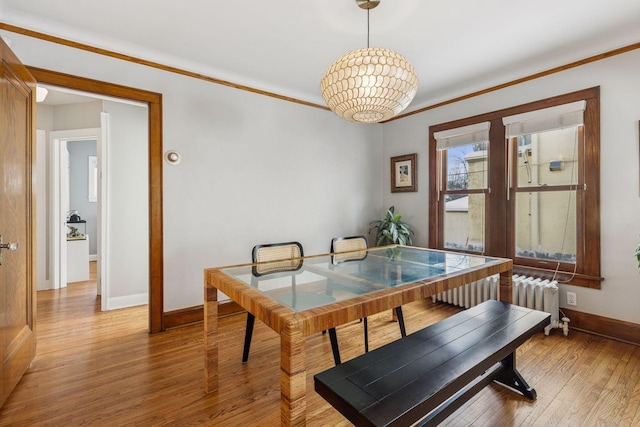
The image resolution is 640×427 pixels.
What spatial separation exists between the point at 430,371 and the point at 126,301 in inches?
139

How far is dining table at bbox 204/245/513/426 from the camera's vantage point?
1.13 metres

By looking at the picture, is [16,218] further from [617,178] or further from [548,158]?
[617,178]

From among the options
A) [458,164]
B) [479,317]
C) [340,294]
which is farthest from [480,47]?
[340,294]

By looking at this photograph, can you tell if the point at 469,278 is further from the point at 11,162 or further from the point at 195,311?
the point at 11,162

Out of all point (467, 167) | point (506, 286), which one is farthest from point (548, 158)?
point (506, 286)

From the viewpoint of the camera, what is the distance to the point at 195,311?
2.99 metres

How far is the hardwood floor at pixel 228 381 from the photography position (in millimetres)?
1648

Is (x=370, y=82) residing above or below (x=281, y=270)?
above

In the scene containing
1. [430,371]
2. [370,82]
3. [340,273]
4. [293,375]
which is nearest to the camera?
[293,375]

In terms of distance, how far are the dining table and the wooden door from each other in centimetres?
114

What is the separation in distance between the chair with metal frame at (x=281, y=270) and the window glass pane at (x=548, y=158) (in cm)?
246

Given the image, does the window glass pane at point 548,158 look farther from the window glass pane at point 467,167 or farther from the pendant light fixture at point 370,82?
the pendant light fixture at point 370,82

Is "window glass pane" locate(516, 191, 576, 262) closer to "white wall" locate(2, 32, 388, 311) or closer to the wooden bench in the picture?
the wooden bench

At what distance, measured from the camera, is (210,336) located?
1.82 metres
